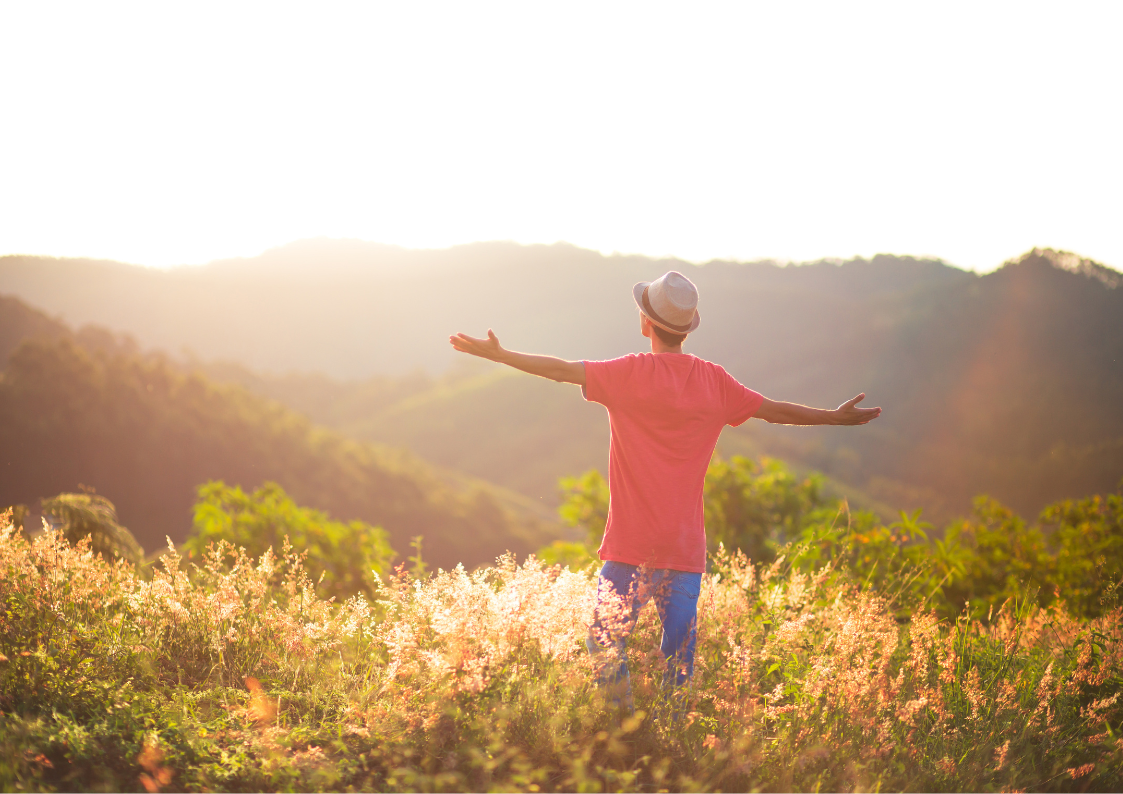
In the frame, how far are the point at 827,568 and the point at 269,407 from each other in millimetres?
16889

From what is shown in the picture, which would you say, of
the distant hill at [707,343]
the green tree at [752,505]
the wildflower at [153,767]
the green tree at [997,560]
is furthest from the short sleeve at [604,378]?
the distant hill at [707,343]

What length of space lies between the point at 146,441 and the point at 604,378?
9.58 meters

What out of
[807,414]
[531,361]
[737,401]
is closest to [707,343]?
[807,414]

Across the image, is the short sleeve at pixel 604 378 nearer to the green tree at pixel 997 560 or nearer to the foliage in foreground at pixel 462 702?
the foliage in foreground at pixel 462 702

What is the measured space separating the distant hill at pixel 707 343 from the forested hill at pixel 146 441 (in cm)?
127

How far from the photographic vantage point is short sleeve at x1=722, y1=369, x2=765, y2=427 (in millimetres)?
2939

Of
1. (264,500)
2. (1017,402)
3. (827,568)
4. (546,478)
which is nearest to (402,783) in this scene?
(827,568)

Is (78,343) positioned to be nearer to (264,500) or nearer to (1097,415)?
(264,500)

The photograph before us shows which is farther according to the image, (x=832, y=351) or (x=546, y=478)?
(x=546, y=478)

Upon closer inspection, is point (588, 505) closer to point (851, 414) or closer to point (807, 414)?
point (851, 414)

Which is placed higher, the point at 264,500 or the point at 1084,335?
the point at 1084,335

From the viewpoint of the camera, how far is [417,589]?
2.70 meters

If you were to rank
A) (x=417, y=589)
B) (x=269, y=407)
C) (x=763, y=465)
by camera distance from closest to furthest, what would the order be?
(x=417, y=589) < (x=763, y=465) < (x=269, y=407)

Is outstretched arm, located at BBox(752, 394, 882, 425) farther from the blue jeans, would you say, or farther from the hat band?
the blue jeans
